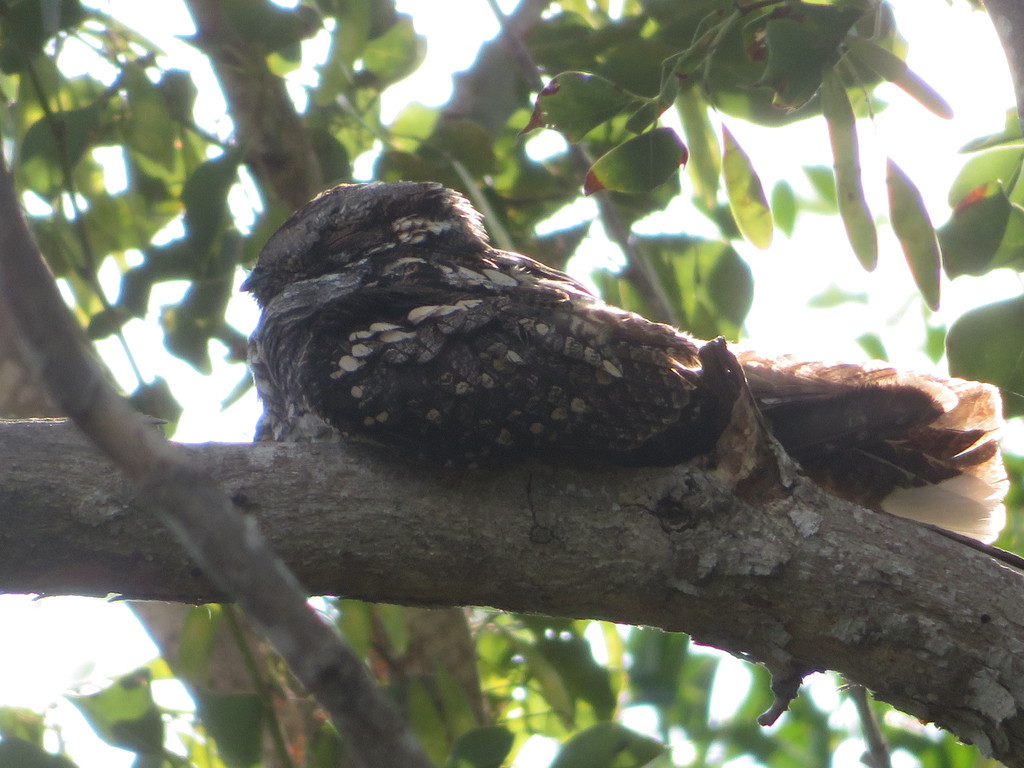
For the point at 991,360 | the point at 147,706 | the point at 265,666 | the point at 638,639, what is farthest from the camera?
the point at 265,666

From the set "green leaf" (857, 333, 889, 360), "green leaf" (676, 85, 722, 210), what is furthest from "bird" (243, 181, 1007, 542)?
"green leaf" (857, 333, 889, 360)

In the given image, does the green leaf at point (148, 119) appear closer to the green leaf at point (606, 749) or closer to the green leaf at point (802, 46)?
the green leaf at point (802, 46)

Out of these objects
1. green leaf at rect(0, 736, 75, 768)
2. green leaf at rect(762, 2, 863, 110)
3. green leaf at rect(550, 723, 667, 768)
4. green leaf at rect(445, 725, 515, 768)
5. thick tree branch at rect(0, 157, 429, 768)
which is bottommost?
green leaf at rect(550, 723, 667, 768)

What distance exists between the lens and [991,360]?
6.06ft

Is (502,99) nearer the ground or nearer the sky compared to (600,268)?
nearer the sky

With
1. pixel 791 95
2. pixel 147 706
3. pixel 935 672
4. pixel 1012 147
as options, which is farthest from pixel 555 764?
pixel 1012 147

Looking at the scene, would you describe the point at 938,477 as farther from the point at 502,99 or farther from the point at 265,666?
the point at 502,99

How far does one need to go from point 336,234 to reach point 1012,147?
1446mm

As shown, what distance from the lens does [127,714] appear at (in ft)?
6.84

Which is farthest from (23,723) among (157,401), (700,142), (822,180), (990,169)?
(822,180)

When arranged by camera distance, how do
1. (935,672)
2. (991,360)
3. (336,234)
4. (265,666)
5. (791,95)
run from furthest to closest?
(265,666)
(336,234)
(991,360)
(791,95)
(935,672)

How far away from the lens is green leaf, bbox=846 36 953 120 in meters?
1.69

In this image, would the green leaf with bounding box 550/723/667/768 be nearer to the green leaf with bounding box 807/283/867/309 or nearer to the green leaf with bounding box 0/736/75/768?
the green leaf with bounding box 0/736/75/768

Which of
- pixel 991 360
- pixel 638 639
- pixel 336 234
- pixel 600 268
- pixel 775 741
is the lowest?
pixel 775 741
